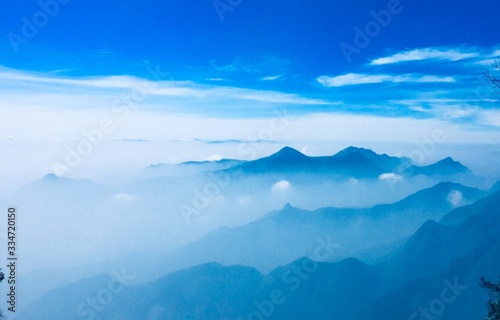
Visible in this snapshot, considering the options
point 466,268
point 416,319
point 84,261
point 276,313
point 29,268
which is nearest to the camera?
point 416,319

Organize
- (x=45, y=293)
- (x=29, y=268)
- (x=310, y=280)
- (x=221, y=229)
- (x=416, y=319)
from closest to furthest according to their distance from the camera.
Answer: (x=416, y=319)
(x=310, y=280)
(x=45, y=293)
(x=29, y=268)
(x=221, y=229)

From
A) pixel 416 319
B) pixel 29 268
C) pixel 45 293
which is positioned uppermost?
pixel 29 268

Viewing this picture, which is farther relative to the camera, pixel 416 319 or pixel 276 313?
pixel 276 313

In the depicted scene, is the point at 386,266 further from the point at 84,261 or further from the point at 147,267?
the point at 84,261

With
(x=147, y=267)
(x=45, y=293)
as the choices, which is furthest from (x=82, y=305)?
(x=147, y=267)

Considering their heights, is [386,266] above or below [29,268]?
below

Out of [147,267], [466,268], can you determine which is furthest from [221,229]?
[466,268]
